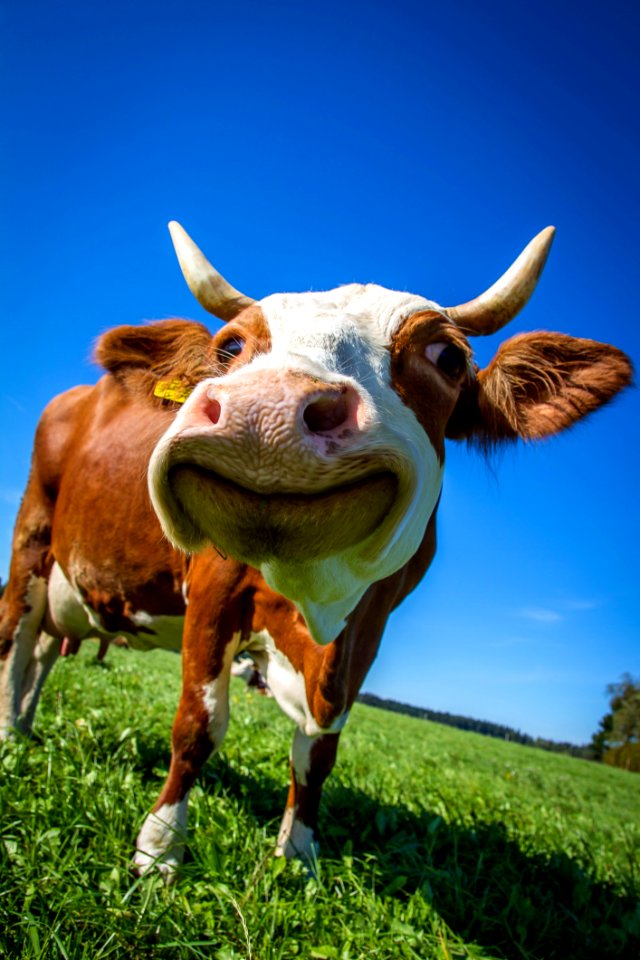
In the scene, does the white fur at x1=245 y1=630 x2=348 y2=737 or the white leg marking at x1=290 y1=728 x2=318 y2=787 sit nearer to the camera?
the white fur at x1=245 y1=630 x2=348 y2=737

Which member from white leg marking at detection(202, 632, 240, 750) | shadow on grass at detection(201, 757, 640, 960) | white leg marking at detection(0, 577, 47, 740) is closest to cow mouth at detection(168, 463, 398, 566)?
white leg marking at detection(202, 632, 240, 750)

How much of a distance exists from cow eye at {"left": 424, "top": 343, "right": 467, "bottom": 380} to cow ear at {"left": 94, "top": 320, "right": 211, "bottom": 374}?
1.34 meters

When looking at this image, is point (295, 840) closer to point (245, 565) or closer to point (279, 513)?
point (245, 565)

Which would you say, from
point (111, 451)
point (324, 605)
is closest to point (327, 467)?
point (324, 605)

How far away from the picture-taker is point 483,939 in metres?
2.85

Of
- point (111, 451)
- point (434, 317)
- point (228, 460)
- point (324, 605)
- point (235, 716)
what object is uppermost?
point (434, 317)

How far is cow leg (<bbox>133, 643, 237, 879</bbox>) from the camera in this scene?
109 inches

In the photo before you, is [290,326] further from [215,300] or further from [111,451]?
[111,451]

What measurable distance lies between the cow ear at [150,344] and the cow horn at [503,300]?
136 centimetres

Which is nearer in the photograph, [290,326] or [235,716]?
[290,326]

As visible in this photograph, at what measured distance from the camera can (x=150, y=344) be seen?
3.46 m

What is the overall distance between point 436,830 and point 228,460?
134 inches

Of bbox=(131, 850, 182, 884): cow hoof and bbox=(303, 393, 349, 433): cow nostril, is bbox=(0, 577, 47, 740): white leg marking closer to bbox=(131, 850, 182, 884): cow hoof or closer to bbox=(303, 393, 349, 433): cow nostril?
bbox=(131, 850, 182, 884): cow hoof

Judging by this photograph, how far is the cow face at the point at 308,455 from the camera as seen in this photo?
5.03 feet
